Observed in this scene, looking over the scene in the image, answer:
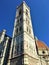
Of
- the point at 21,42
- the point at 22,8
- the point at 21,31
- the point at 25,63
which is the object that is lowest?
the point at 25,63

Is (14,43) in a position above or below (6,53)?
above

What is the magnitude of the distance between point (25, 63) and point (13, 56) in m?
4.90

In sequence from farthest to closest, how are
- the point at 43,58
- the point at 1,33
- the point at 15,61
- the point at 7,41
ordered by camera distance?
the point at 1,33
the point at 7,41
the point at 43,58
the point at 15,61

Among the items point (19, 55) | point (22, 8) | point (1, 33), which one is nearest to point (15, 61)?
point (19, 55)

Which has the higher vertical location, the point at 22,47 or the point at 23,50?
the point at 22,47

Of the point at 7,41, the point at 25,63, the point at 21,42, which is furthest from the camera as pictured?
the point at 7,41

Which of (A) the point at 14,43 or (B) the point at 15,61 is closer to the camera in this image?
(B) the point at 15,61

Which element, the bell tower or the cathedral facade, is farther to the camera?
the cathedral facade

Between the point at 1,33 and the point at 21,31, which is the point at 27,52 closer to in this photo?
the point at 21,31

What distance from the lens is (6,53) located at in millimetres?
35062

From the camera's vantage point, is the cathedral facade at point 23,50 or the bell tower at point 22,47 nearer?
the bell tower at point 22,47

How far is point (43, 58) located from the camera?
34.8 metres

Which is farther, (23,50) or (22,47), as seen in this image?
(22,47)

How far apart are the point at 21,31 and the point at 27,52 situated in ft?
25.3
